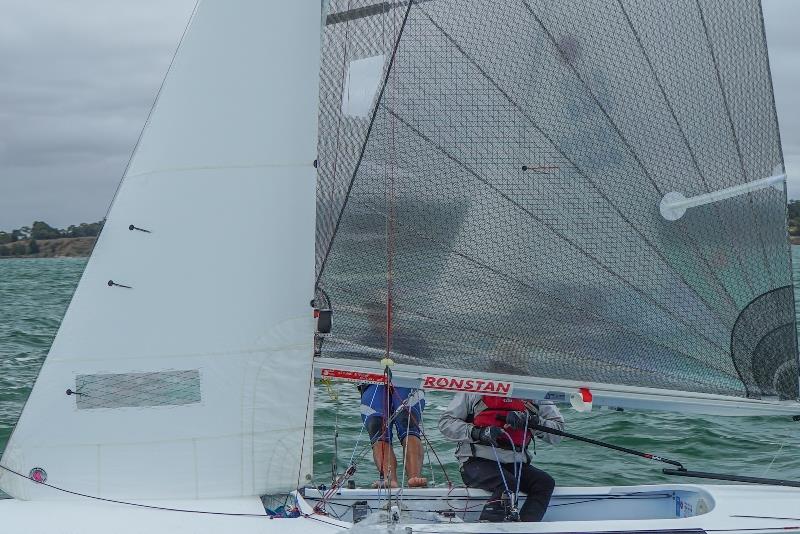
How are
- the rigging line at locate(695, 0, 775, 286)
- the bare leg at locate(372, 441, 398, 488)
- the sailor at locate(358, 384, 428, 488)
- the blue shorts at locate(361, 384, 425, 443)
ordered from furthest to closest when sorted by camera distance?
the blue shorts at locate(361, 384, 425, 443)
the sailor at locate(358, 384, 428, 488)
the bare leg at locate(372, 441, 398, 488)
the rigging line at locate(695, 0, 775, 286)

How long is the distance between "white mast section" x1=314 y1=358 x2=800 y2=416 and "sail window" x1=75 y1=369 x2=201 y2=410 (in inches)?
20.7

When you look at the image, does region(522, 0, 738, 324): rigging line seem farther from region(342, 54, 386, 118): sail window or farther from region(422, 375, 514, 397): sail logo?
region(422, 375, 514, 397): sail logo

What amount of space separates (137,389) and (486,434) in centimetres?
150

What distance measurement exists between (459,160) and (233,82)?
95 cm

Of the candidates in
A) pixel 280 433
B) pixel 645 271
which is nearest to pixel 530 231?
pixel 645 271

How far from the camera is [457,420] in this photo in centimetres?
479

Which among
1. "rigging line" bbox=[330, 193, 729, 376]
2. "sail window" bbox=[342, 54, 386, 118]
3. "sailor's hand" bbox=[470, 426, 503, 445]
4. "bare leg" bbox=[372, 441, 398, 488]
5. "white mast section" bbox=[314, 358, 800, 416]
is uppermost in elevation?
"sail window" bbox=[342, 54, 386, 118]

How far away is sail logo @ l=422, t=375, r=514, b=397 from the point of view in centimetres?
435

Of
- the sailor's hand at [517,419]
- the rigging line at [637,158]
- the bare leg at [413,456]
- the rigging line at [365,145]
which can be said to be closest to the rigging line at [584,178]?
the rigging line at [637,158]

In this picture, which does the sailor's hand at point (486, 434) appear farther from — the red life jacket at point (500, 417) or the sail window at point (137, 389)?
the sail window at point (137, 389)

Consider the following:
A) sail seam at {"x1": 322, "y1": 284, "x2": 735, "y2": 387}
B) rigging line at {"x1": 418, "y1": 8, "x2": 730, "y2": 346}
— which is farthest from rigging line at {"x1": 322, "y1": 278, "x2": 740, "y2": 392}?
rigging line at {"x1": 418, "y1": 8, "x2": 730, "y2": 346}

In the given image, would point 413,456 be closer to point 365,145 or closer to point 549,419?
point 549,419

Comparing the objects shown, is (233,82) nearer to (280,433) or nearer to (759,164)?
(280,433)

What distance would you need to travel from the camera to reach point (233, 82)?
13.5 ft
